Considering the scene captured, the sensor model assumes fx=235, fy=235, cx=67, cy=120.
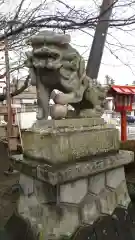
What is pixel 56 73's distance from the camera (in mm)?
2143

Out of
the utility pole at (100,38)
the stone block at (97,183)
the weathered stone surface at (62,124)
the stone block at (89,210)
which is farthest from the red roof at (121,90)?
the stone block at (89,210)

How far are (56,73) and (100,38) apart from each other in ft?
4.78

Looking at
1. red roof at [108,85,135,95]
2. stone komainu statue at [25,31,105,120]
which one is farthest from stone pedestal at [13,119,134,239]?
red roof at [108,85,135,95]

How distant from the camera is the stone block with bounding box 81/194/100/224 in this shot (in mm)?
2193

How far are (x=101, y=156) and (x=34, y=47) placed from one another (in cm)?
127

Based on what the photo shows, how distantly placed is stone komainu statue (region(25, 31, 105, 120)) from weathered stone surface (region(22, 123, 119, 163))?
20 cm

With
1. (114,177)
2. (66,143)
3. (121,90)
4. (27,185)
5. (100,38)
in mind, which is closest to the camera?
(66,143)

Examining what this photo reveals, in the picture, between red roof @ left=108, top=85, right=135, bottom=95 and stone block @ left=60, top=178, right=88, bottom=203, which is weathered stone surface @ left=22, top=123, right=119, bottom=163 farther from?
red roof @ left=108, top=85, right=135, bottom=95

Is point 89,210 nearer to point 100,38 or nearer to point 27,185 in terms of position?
point 27,185

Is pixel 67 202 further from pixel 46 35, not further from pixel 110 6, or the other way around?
pixel 110 6

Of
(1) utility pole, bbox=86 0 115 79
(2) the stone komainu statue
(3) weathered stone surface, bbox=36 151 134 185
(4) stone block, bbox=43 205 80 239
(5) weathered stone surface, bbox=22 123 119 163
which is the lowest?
(4) stone block, bbox=43 205 80 239

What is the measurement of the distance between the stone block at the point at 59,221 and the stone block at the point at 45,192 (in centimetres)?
7

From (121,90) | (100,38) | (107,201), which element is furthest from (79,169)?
(121,90)

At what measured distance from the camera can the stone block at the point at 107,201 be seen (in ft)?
7.77
